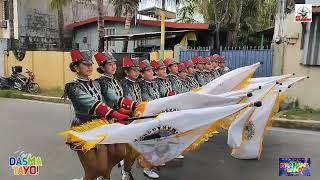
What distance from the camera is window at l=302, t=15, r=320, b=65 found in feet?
34.8

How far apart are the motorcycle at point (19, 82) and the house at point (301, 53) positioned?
10.1 m

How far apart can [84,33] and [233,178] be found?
16.5m

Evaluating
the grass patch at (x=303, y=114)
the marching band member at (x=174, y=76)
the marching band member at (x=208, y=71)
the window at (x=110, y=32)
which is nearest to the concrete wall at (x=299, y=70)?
the grass patch at (x=303, y=114)

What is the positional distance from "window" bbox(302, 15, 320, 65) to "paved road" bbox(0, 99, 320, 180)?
8.77ft

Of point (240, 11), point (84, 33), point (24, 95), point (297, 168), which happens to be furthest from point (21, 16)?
point (297, 168)

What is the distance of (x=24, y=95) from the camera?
15.6 metres

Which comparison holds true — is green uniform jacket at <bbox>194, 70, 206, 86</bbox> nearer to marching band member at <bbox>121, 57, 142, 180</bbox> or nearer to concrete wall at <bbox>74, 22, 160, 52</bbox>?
marching band member at <bbox>121, 57, 142, 180</bbox>

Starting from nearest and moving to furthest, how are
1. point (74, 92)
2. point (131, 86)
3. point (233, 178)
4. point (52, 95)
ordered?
point (74, 92)
point (131, 86)
point (233, 178)
point (52, 95)

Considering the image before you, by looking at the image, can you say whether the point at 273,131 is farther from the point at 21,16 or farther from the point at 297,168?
the point at 21,16

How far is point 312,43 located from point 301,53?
16.7 inches

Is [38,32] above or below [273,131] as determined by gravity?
above

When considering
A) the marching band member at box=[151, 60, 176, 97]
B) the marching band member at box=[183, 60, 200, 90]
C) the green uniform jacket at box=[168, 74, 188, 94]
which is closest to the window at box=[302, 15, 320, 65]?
the marching band member at box=[183, 60, 200, 90]

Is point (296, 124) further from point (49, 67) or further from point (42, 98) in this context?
point (49, 67)

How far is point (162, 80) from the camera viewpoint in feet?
19.1
